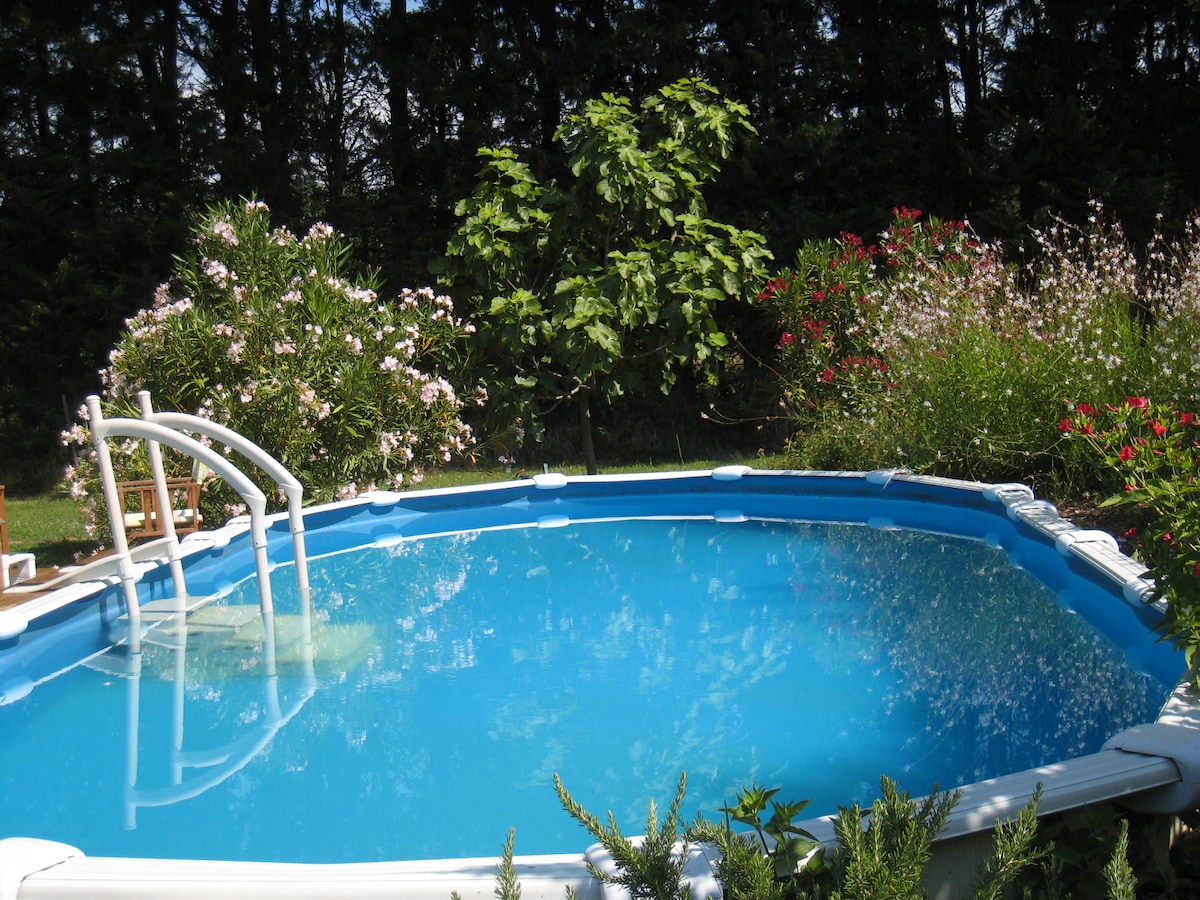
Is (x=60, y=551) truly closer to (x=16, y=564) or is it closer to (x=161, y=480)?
(x=16, y=564)

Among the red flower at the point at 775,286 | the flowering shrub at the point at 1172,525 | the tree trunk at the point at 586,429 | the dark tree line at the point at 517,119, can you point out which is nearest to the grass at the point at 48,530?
Answer: the dark tree line at the point at 517,119

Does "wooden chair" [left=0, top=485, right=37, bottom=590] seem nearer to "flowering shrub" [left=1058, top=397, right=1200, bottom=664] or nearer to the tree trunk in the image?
the tree trunk

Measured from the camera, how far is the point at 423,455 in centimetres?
882

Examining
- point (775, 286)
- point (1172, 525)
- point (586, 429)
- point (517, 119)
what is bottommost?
point (586, 429)

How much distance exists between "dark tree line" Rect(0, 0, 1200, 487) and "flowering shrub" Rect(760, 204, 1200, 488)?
1.26 metres

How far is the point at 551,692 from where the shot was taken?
4398 millimetres

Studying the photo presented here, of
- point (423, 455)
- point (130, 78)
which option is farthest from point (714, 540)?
point (130, 78)

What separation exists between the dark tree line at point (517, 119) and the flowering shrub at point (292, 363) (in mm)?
2236

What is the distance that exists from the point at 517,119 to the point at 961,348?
235 inches

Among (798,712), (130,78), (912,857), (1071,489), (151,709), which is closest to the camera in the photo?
(912,857)

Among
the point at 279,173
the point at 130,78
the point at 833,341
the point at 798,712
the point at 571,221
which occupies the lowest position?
the point at 798,712

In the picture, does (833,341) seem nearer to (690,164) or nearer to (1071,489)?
(690,164)

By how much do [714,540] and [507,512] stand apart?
5.76 ft

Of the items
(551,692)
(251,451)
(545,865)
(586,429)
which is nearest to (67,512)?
(586,429)
